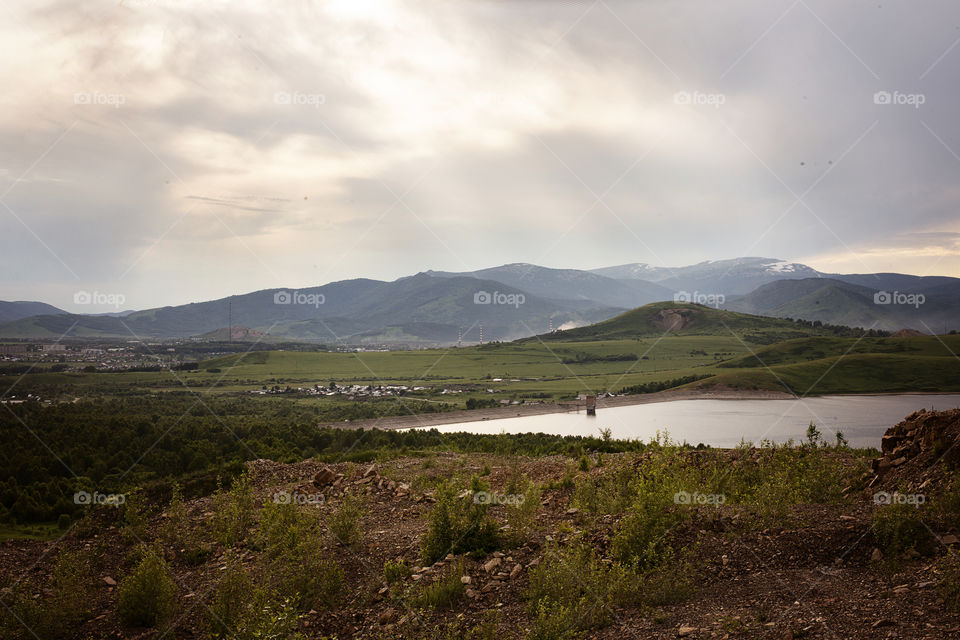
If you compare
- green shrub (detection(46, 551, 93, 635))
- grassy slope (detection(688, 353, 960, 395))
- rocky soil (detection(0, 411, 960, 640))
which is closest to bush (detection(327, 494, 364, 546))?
rocky soil (detection(0, 411, 960, 640))

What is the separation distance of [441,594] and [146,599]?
500cm

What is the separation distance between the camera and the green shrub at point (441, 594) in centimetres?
852

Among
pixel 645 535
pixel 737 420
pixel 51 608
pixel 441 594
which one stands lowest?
pixel 737 420

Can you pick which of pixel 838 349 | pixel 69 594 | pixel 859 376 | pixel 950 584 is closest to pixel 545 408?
pixel 859 376

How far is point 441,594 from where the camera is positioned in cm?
856

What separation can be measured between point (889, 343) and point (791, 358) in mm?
18269

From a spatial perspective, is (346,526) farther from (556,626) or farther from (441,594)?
(556,626)

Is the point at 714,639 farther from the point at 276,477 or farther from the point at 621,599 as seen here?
the point at 276,477

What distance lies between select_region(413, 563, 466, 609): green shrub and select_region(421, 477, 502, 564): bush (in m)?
1.16

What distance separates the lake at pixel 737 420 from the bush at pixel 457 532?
38269 millimetres

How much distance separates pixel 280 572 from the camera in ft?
33.3

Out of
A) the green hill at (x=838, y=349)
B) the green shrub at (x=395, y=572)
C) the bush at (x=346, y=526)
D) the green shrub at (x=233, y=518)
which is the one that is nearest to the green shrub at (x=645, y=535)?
the green shrub at (x=395, y=572)

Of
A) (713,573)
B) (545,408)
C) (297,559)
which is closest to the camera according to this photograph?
(713,573)

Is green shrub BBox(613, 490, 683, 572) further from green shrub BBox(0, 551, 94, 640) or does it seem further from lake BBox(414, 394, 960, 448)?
lake BBox(414, 394, 960, 448)
